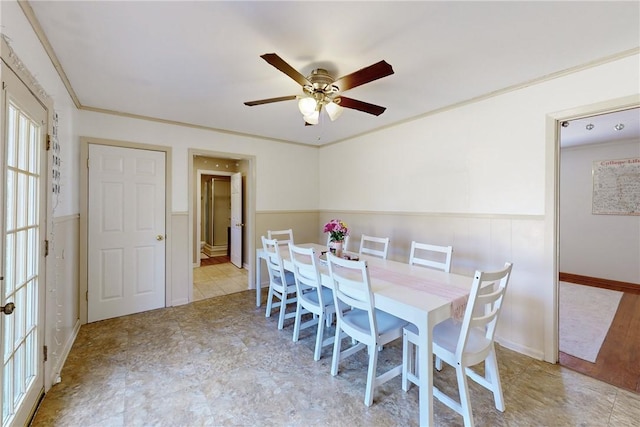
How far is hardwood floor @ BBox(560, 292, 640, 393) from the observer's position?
204cm

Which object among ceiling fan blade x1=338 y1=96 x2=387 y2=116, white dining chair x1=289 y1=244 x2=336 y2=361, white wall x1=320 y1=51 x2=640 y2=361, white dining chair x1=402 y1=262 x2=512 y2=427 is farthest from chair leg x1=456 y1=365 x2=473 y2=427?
ceiling fan blade x1=338 y1=96 x2=387 y2=116

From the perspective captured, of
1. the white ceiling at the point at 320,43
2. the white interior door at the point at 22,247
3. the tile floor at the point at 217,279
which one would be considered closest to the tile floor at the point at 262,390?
the white interior door at the point at 22,247

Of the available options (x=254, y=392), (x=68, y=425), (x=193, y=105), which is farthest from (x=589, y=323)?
(x=193, y=105)

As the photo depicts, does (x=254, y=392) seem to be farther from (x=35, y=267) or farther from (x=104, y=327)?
(x=104, y=327)

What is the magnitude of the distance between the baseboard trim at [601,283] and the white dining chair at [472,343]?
4.03 meters

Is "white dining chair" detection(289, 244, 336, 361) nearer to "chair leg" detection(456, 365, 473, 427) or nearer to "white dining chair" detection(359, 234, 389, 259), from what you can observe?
"white dining chair" detection(359, 234, 389, 259)

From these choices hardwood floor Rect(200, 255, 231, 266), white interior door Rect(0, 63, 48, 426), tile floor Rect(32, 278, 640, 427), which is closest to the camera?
white interior door Rect(0, 63, 48, 426)

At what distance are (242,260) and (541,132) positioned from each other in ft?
15.7

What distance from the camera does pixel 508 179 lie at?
252cm

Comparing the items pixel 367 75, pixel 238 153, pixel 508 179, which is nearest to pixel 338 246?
pixel 367 75

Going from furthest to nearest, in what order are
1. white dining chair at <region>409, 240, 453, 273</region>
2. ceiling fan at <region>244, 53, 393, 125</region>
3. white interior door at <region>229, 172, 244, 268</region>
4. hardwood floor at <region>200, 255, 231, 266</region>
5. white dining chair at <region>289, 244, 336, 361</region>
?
hardwood floor at <region>200, 255, 231, 266</region>, white interior door at <region>229, 172, 244, 268</region>, white dining chair at <region>409, 240, 453, 273</region>, white dining chair at <region>289, 244, 336, 361</region>, ceiling fan at <region>244, 53, 393, 125</region>

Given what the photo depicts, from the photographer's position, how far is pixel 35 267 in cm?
170

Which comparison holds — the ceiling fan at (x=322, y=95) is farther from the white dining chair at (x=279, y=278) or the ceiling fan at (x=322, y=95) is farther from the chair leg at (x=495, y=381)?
the chair leg at (x=495, y=381)

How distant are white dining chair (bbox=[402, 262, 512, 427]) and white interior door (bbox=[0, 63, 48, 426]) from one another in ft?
7.48
